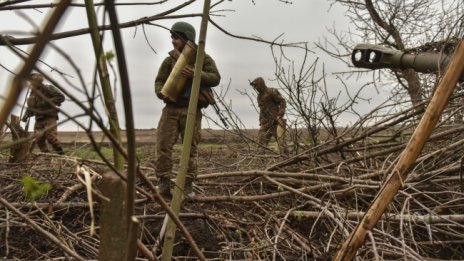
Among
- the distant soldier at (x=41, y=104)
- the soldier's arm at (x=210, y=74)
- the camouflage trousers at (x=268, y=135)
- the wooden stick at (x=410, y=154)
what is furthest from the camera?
the camouflage trousers at (x=268, y=135)

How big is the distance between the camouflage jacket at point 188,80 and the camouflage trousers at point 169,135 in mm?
89

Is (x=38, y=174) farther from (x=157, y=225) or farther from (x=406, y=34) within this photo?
(x=406, y=34)

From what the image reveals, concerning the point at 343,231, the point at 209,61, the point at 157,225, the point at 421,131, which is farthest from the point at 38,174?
the point at 421,131

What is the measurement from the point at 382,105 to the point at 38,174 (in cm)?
340

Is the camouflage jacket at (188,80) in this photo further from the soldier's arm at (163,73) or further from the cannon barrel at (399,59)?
the cannon barrel at (399,59)

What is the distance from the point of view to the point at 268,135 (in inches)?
300

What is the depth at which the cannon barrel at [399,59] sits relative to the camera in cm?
331

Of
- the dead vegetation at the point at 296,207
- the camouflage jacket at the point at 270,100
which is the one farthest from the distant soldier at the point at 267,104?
the dead vegetation at the point at 296,207

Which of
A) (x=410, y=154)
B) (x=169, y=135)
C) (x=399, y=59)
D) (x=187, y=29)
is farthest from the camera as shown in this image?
(x=169, y=135)

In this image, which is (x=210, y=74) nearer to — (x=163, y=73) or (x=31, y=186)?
(x=163, y=73)

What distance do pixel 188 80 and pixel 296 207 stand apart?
4.68 ft

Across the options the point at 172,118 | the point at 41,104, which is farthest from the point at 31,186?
the point at 172,118

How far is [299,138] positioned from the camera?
5398 millimetres

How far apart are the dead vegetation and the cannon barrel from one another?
0.74 m
